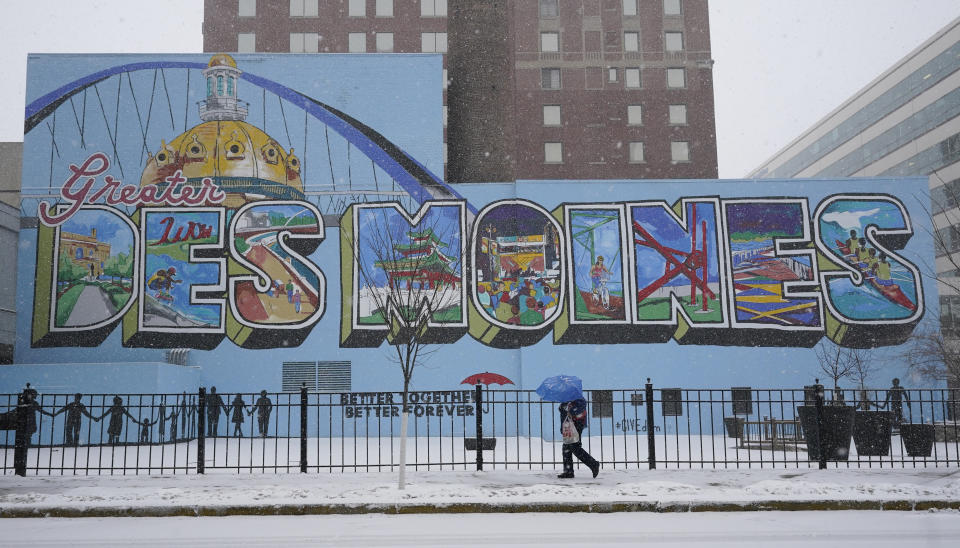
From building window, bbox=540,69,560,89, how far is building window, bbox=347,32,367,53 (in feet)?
39.8

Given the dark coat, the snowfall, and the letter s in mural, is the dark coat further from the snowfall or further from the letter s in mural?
the letter s in mural

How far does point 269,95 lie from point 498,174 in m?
8.00

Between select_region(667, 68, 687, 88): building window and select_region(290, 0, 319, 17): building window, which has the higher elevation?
select_region(290, 0, 319, 17): building window

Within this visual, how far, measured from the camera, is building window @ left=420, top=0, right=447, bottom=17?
5069 cm

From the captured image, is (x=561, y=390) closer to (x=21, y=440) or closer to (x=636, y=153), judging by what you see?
(x=21, y=440)

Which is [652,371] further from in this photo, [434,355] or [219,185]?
[219,185]

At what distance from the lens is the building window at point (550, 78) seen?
5231 cm

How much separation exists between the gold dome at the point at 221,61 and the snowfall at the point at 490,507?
16051mm

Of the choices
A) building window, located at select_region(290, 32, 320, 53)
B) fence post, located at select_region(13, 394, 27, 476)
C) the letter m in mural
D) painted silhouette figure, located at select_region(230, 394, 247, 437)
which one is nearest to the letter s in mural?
the letter m in mural

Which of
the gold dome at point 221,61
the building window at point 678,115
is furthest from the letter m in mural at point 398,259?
the building window at point 678,115

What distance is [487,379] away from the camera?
23.5 metres

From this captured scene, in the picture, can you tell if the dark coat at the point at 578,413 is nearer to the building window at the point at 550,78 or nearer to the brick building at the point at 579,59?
the brick building at the point at 579,59

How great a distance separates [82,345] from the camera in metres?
23.6

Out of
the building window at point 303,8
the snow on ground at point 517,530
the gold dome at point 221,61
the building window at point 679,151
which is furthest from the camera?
the building window at point 679,151
